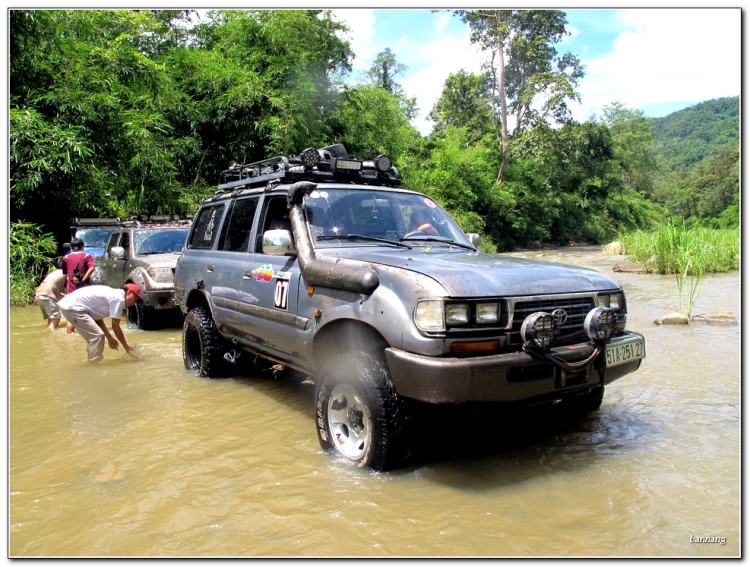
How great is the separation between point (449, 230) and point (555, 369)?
1874 mm

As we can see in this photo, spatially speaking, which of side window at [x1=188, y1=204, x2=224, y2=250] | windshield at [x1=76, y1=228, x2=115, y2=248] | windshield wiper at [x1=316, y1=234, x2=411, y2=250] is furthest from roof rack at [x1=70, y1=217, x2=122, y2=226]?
windshield wiper at [x1=316, y1=234, x2=411, y2=250]

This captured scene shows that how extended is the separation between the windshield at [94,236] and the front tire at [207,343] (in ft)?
26.3

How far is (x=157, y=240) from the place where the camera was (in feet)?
33.5

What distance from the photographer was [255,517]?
10.1 ft

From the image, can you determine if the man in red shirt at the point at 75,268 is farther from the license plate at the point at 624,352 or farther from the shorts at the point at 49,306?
the license plate at the point at 624,352

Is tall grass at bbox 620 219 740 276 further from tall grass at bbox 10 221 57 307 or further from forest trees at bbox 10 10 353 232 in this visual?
tall grass at bbox 10 221 57 307

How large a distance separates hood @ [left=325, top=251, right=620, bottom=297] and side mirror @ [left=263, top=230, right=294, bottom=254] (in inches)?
12.1

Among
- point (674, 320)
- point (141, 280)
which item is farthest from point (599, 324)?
point (141, 280)

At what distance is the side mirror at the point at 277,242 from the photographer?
417 centimetres

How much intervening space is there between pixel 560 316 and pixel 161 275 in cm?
718

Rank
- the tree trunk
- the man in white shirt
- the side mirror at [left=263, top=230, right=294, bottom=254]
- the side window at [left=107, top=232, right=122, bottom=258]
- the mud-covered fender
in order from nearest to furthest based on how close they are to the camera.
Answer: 1. the side mirror at [left=263, top=230, right=294, bottom=254]
2. the man in white shirt
3. the mud-covered fender
4. the side window at [left=107, top=232, right=122, bottom=258]
5. the tree trunk

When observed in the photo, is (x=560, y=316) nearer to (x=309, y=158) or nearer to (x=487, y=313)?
(x=487, y=313)

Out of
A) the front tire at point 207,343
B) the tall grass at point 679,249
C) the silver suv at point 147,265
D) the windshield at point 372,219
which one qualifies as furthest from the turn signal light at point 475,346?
the tall grass at point 679,249

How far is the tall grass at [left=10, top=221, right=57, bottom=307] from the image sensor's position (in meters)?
12.3
